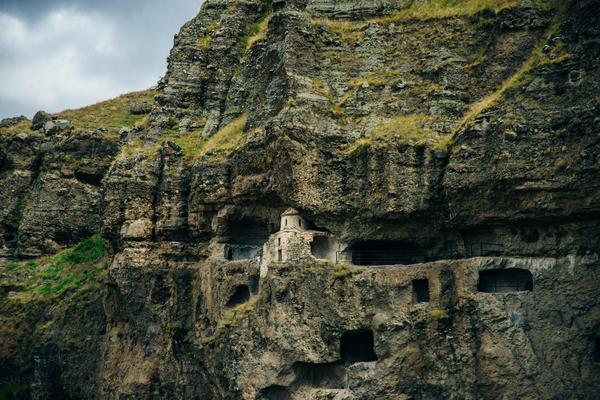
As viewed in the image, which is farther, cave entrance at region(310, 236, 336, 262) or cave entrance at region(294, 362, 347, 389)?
cave entrance at region(310, 236, 336, 262)

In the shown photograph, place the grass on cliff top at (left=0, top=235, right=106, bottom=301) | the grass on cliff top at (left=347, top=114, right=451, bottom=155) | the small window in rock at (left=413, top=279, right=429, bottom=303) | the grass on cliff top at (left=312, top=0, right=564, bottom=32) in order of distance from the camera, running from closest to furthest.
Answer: the small window in rock at (left=413, top=279, right=429, bottom=303), the grass on cliff top at (left=347, top=114, right=451, bottom=155), the grass on cliff top at (left=312, top=0, right=564, bottom=32), the grass on cliff top at (left=0, top=235, right=106, bottom=301)

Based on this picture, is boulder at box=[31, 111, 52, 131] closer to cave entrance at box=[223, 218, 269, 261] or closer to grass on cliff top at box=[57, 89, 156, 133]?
grass on cliff top at box=[57, 89, 156, 133]

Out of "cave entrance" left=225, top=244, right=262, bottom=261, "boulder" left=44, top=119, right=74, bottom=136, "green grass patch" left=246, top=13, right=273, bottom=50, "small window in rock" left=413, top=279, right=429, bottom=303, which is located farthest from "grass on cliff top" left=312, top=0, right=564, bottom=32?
"boulder" left=44, top=119, right=74, bottom=136

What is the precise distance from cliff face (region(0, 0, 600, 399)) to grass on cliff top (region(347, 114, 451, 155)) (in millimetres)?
94

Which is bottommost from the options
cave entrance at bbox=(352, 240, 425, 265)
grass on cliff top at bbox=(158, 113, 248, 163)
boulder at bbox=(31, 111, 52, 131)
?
cave entrance at bbox=(352, 240, 425, 265)

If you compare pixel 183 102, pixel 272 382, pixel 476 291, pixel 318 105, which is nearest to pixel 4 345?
pixel 183 102

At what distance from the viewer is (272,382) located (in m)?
27.3

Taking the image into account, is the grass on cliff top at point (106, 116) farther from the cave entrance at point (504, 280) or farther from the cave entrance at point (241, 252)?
the cave entrance at point (504, 280)

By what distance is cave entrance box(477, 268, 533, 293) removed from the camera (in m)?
26.5

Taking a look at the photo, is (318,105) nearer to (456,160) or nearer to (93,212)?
(456,160)

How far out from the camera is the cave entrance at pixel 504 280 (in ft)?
86.8

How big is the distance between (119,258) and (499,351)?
57.1 ft

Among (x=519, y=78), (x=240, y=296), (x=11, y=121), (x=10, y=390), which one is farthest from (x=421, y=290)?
(x=11, y=121)

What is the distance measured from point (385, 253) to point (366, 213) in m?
2.37
